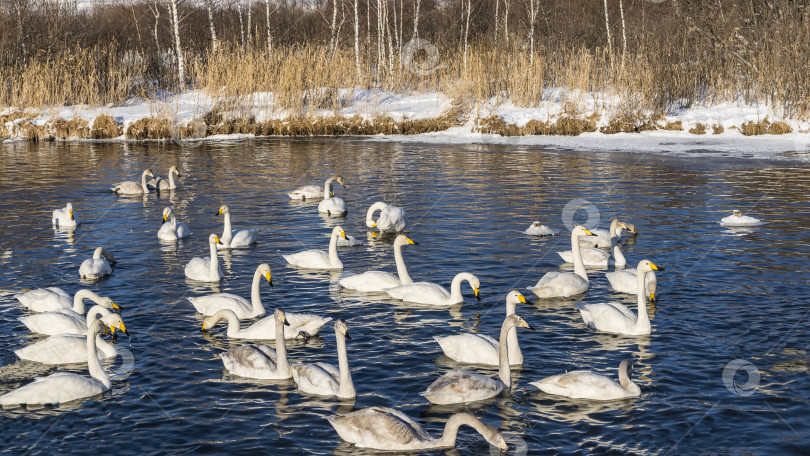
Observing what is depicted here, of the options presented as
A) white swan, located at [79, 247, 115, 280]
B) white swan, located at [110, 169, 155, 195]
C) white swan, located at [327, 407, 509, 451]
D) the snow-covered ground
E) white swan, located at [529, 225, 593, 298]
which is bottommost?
white swan, located at [327, 407, 509, 451]

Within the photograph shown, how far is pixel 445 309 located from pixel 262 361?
133 inches

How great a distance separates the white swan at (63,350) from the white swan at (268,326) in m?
1.22

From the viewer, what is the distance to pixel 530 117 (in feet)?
107

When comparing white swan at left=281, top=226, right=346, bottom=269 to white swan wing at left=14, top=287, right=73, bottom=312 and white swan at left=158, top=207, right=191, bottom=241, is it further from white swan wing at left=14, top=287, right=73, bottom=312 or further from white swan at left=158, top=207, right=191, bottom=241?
white swan wing at left=14, top=287, right=73, bottom=312

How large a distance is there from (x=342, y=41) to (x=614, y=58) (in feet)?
→ 65.1

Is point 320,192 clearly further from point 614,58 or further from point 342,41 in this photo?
point 342,41

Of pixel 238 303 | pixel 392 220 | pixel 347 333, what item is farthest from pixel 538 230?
pixel 347 333

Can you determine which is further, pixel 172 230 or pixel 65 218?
pixel 65 218

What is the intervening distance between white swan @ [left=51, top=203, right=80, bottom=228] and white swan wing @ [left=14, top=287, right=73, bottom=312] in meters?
5.69

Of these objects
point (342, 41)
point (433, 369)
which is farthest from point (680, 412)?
point (342, 41)

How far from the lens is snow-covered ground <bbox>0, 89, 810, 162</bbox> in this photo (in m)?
27.6

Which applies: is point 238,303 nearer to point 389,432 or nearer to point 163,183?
point 389,432

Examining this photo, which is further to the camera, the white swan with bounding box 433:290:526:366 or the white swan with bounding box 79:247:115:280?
the white swan with bounding box 79:247:115:280

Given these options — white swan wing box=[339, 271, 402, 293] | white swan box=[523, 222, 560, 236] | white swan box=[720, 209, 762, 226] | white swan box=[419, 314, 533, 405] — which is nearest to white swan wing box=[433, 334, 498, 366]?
white swan box=[419, 314, 533, 405]
